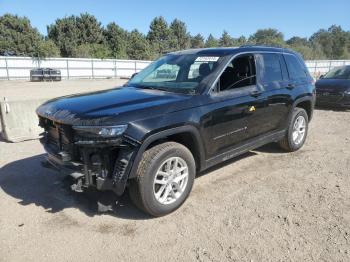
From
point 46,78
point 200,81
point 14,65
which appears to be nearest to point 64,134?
point 200,81

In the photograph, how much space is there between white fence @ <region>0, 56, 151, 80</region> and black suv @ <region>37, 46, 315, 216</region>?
3396 centimetres

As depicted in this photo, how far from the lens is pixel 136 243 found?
3.51 metres

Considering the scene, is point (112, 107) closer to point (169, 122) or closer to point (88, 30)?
point (169, 122)

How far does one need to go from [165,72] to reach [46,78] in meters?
32.1

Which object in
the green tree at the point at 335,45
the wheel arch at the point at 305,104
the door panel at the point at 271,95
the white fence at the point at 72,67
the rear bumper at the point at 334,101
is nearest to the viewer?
the door panel at the point at 271,95

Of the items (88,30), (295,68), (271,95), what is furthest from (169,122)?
(88,30)

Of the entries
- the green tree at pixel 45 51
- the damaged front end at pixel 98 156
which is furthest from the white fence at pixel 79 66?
the damaged front end at pixel 98 156

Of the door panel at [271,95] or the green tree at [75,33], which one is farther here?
the green tree at [75,33]

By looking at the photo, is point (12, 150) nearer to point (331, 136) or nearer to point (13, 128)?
point (13, 128)

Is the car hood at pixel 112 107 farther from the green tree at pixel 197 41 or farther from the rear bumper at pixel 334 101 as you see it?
the green tree at pixel 197 41

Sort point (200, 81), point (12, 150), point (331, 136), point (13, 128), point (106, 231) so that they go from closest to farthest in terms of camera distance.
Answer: point (106, 231)
point (200, 81)
point (12, 150)
point (13, 128)
point (331, 136)

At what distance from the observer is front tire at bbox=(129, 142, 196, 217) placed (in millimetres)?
3691

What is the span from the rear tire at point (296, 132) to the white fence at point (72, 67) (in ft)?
113

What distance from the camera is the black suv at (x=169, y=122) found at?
3570 mm
